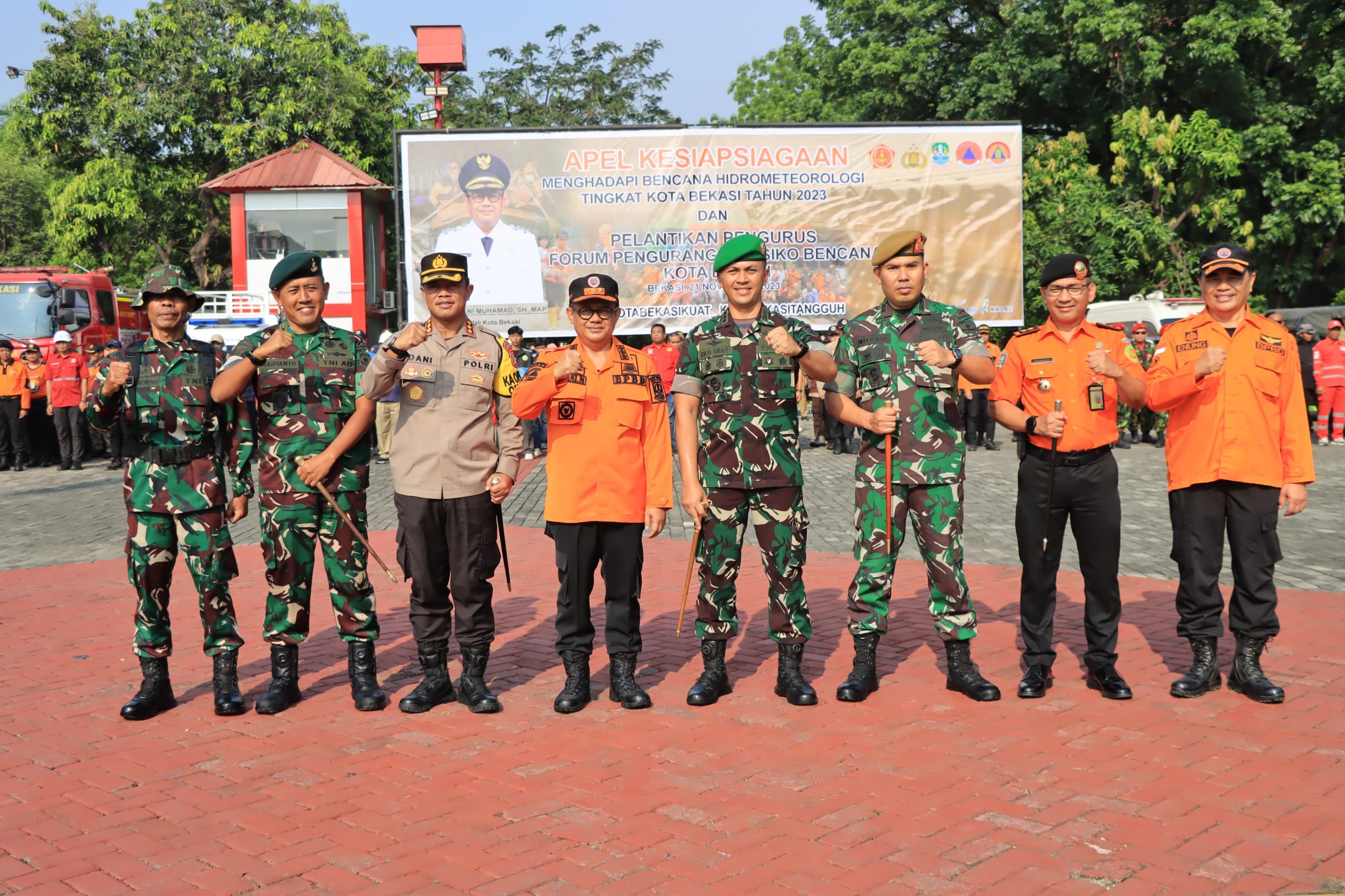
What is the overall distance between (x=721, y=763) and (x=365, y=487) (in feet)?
7.44

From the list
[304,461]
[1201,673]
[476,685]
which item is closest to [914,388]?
[1201,673]

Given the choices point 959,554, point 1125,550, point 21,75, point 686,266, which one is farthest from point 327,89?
point 959,554

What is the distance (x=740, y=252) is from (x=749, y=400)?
692mm

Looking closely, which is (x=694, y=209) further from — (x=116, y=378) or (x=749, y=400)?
(x=116, y=378)

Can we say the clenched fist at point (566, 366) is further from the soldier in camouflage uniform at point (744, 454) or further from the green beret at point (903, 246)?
the green beret at point (903, 246)

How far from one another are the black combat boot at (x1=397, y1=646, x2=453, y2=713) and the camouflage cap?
2043mm

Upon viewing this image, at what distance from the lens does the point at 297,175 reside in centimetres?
2997

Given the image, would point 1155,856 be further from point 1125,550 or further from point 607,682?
point 1125,550

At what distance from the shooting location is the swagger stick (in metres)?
5.36

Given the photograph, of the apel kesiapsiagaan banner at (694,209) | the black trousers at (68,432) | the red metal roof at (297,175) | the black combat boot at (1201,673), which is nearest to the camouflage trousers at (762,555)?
the black combat boot at (1201,673)

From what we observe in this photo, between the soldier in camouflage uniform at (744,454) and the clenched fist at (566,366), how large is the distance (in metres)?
0.49

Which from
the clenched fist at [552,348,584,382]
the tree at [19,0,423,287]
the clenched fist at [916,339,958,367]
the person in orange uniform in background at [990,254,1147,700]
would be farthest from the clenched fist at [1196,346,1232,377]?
the tree at [19,0,423,287]

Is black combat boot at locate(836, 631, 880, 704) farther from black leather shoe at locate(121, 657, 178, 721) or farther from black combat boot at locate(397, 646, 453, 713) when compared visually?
black leather shoe at locate(121, 657, 178, 721)

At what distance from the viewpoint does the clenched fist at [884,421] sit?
531 centimetres
